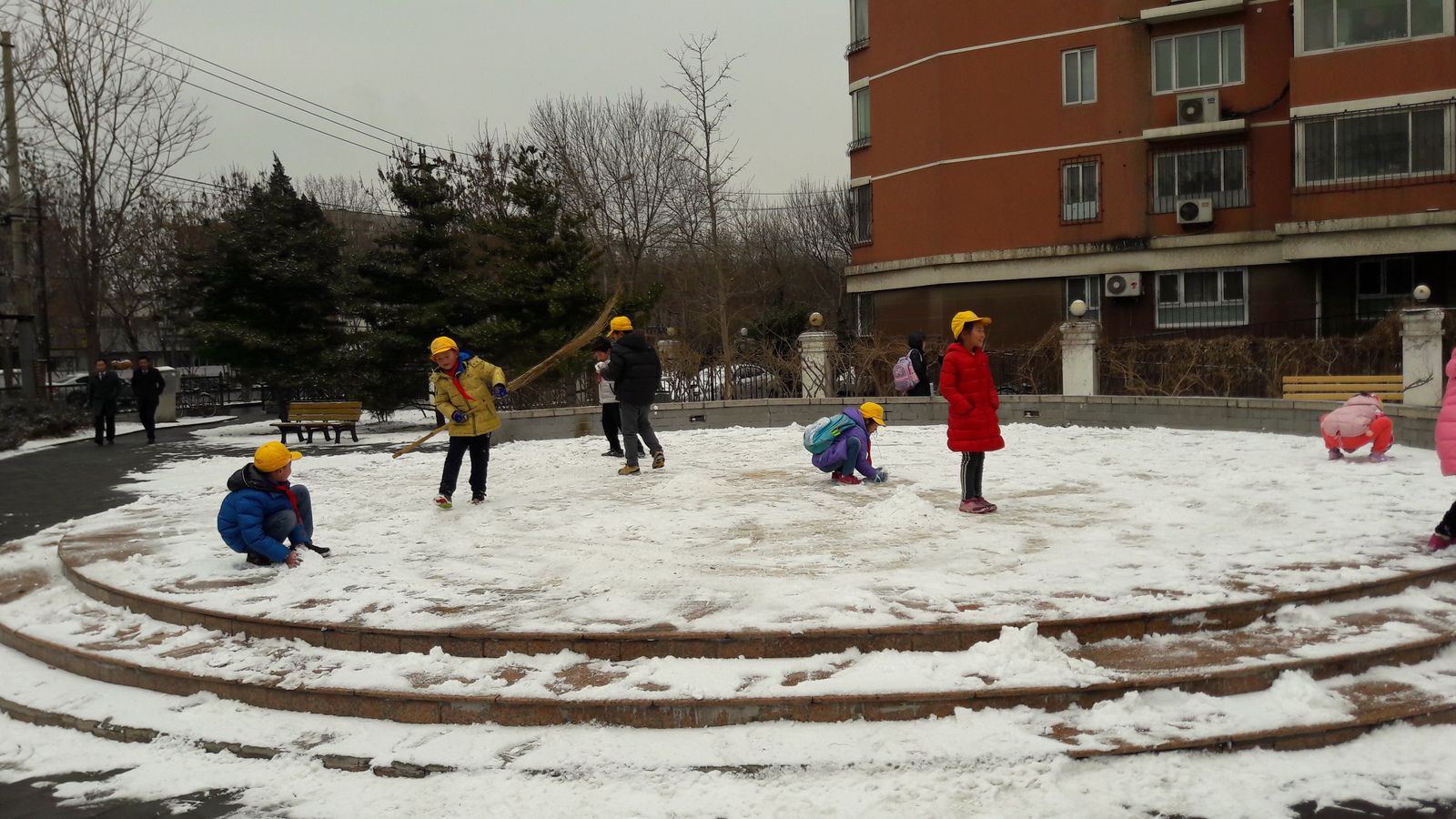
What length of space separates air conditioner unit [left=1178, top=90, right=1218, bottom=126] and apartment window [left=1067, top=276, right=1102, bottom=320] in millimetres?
3905

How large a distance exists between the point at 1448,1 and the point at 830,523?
19.6 m

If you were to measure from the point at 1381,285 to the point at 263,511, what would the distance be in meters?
22.8

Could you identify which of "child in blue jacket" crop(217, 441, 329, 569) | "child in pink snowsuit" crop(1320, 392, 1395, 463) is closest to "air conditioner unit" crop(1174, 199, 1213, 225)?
"child in pink snowsuit" crop(1320, 392, 1395, 463)

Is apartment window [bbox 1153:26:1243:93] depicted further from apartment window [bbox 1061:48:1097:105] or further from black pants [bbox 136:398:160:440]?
black pants [bbox 136:398:160:440]

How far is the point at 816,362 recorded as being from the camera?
17.8m

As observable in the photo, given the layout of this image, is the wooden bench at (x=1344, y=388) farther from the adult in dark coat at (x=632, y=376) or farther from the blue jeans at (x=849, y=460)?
the adult in dark coat at (x=632, y=376)

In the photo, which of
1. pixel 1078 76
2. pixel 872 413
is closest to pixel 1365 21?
pixel 1078 76

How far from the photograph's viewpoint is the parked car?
17.9 meters

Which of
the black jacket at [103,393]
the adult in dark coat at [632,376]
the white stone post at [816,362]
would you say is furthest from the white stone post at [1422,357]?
the black jacket at [103,393]

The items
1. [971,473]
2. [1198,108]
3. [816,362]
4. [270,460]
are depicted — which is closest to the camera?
[270,460]

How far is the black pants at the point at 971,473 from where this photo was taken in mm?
8648

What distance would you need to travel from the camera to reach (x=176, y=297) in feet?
87.7

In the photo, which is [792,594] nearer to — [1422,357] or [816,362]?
[816,362]

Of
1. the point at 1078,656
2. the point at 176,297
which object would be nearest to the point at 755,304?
the point at 176,297
